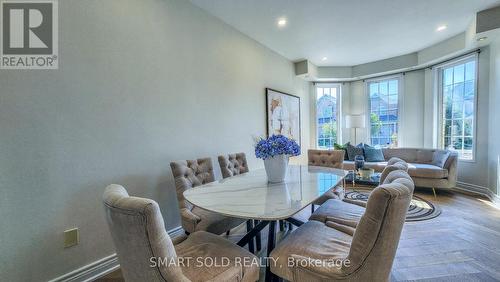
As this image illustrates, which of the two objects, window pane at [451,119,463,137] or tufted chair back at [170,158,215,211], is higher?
window pane at [451,119,463,137]

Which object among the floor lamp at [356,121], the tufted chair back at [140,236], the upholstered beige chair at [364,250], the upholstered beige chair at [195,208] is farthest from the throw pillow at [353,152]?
the tufted chair back at [140,236]

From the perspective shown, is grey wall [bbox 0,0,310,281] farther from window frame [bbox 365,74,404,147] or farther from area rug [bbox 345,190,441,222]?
window frame [bbox 365,74,404,147]

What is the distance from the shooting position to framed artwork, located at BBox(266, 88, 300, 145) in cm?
412

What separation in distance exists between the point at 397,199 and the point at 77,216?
214cm

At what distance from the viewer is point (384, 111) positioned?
18.1 ft

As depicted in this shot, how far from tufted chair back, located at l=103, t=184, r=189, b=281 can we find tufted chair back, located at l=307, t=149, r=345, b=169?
98.7 inches

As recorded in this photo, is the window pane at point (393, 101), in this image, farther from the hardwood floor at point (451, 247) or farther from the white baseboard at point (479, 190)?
the hardwood floor at point (451, 247)

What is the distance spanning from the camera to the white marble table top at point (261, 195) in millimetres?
1235

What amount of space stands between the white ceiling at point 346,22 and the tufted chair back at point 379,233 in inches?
101

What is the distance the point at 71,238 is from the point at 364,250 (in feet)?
6.57

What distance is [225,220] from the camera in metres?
1.91

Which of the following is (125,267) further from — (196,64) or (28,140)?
(196,64)

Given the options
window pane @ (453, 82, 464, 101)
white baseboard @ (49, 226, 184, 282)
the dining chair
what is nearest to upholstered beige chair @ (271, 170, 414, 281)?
the dining chair

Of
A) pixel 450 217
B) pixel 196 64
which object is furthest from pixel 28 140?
pixel 450 217
